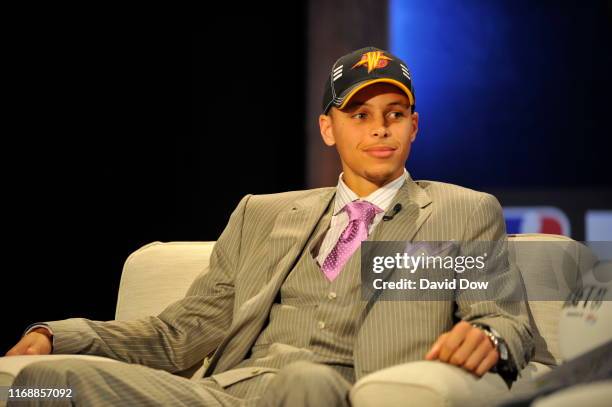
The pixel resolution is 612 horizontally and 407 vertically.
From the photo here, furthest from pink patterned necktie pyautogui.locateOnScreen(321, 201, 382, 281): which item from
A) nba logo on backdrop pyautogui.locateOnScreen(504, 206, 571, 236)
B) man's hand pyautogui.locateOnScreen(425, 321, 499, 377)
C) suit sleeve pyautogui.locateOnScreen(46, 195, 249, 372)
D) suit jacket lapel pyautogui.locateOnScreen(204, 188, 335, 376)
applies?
nba logo on backdrop pyautogui.locateOnScreen(504, 206, 571, 236)

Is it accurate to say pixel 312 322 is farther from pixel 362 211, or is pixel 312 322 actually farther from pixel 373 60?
pixel 373 60

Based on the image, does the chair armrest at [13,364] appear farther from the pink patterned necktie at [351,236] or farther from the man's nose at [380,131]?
the man's nose at [380,131]

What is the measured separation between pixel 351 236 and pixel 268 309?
0.98 feet

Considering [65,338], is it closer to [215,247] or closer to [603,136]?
[215,247]

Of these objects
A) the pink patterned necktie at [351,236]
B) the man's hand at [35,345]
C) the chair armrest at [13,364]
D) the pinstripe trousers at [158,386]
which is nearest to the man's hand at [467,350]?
the pinstripe trousers at [158,386]

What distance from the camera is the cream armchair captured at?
1771 millimetres

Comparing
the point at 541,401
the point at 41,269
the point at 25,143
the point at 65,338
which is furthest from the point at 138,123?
the point at 541,401

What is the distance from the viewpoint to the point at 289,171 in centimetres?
467

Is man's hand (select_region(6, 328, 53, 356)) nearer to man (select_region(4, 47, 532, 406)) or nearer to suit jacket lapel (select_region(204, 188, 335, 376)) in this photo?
man (select_region(4, 47, 532, 406))

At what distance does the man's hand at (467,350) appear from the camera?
6.17 feet

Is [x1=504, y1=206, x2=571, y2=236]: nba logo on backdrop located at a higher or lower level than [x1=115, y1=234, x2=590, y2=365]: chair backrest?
lower

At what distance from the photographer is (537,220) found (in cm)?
455

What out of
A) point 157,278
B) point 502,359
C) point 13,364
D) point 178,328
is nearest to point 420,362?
point 502,359

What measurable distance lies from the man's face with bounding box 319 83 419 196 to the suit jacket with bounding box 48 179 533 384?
0.09 m
